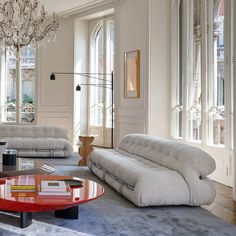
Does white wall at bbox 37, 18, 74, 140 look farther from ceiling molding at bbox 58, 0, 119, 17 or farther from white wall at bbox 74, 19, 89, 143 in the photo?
ceiling molding at bbox 58, 0, 119, 17

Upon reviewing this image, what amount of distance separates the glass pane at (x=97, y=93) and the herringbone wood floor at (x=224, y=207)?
5091 mm

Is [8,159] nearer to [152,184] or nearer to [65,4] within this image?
[152,184]

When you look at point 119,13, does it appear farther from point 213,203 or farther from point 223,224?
point 223,224

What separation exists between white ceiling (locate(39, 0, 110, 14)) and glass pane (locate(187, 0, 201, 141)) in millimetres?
3034

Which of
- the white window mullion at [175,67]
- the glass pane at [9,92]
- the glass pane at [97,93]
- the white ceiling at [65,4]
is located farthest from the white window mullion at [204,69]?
the glass pane at [9,92]

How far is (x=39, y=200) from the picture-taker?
2982 mm

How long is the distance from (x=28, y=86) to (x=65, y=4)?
2.53 meters

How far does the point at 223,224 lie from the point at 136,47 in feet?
15.2

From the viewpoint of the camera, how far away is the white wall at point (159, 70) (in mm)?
6957

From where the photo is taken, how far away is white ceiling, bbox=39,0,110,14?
8.54 m

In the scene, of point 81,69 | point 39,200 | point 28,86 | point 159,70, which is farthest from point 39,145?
point 39,200

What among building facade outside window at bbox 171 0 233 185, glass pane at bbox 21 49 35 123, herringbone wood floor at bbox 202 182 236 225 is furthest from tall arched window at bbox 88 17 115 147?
herringbone wood floor at bbox 202 182 236 225

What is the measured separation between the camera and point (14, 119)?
10.4m

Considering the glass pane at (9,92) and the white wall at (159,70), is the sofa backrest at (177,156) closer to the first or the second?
the white wall at (159,70)
